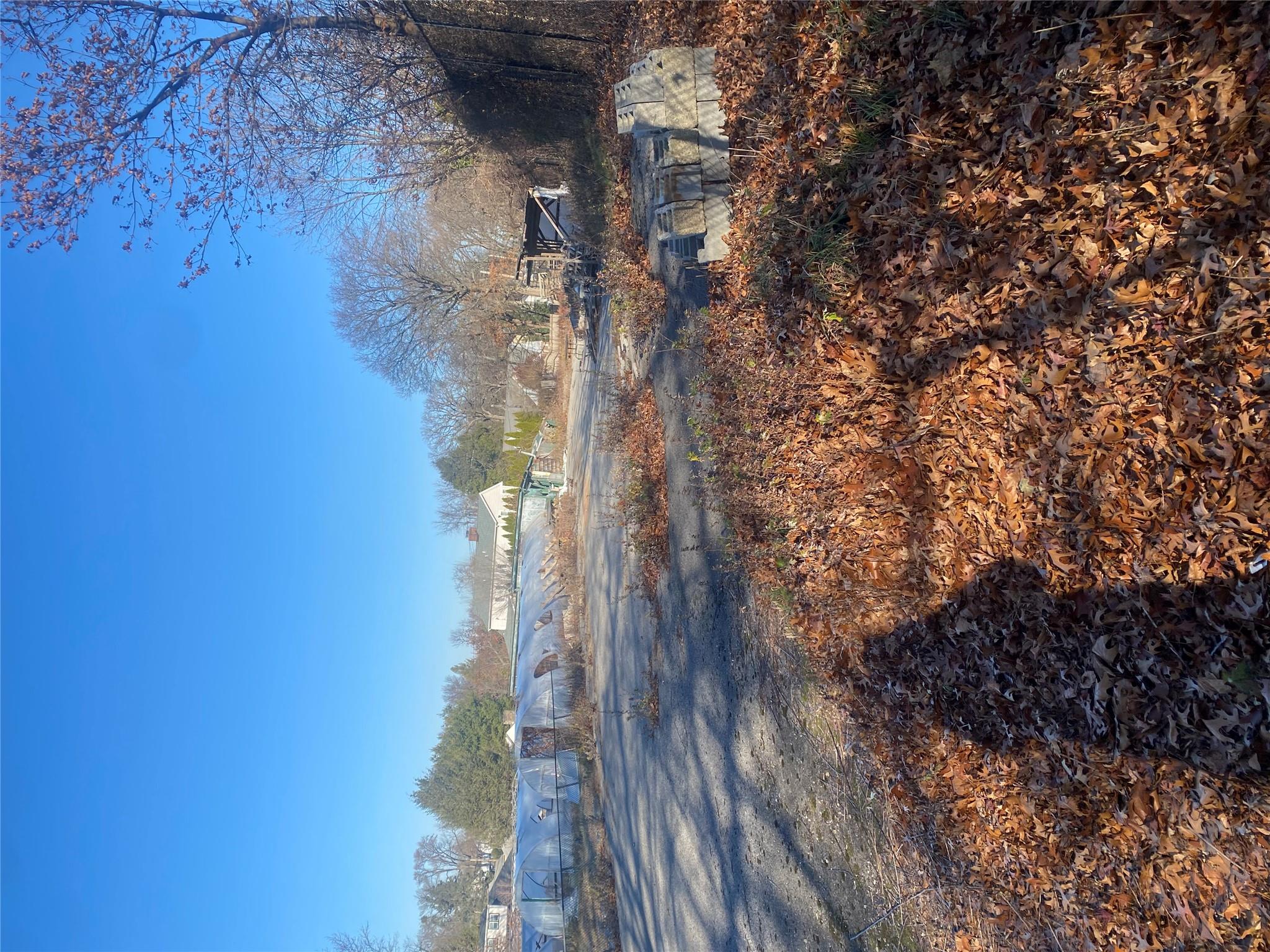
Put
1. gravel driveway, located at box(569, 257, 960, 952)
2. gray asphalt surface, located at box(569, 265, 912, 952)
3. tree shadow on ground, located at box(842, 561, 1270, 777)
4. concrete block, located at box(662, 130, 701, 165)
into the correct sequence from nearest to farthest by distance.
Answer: tree shadow on ground, located at box(842, 561, 1270, 777), gravel driveway, located at box(569, 257, 960, 952), gray asphalt surface, located at box(569, 265, 912, 952), concrete block, located at box(662, 130, 701, 165)

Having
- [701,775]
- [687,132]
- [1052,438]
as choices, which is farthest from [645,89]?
[701,775]

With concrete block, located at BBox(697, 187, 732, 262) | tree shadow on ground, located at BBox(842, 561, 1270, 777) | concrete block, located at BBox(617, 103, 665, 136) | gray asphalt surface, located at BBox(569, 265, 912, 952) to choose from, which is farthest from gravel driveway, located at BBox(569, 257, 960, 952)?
concrete block, located at BBox(617, 103, 665, 136)

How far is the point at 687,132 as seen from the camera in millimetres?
7152

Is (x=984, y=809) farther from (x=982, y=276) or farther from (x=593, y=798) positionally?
(x=593, y=798)

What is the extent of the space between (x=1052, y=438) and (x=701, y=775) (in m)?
5.64

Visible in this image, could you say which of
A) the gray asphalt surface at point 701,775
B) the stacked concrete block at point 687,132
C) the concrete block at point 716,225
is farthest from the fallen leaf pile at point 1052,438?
the stacked concrete block at point 687,132

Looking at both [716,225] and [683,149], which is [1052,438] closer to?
[716,225]

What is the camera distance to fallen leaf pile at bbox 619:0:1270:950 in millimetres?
2803

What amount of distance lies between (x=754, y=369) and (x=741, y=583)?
2.12m

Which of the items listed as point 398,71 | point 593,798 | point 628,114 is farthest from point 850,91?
point 593,798

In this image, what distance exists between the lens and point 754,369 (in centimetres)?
602

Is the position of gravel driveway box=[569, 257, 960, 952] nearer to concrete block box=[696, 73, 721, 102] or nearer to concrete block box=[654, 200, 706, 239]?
concrete block box=[654, 200, 706, 239]

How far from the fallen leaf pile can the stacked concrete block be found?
179cm

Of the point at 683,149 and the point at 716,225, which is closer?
the point at 716,225
